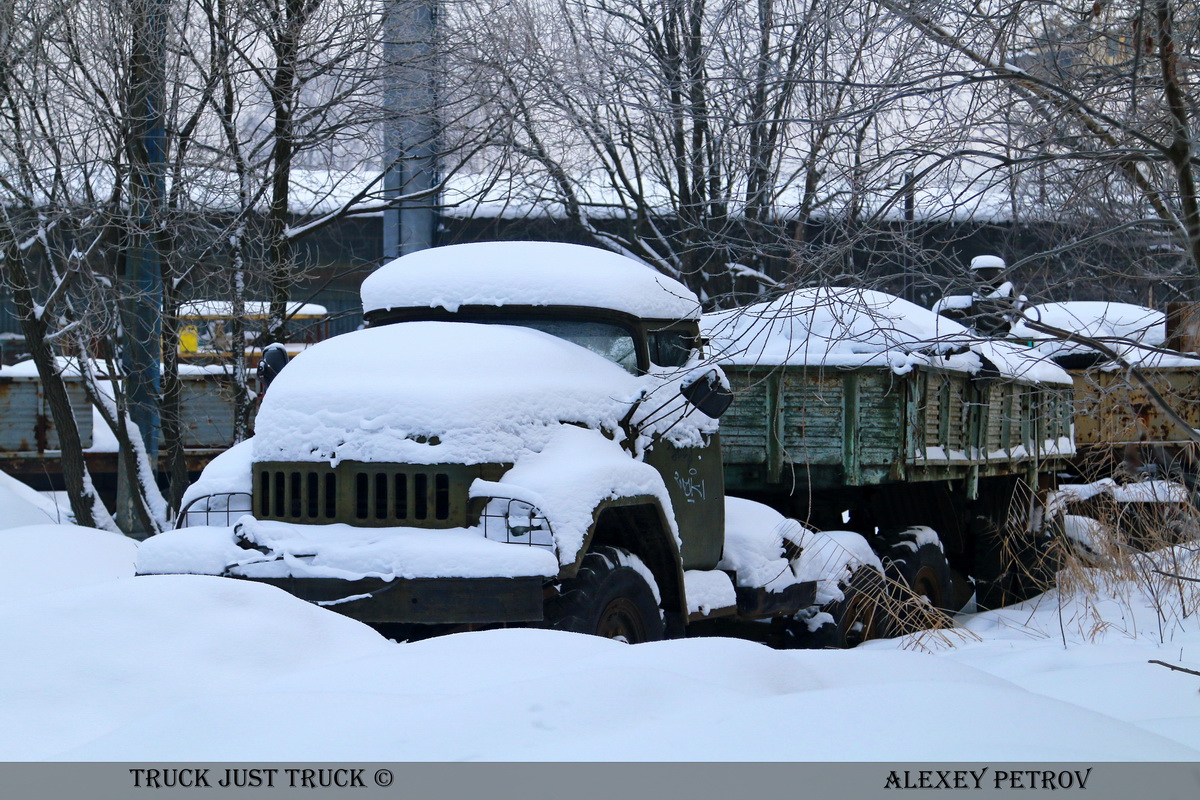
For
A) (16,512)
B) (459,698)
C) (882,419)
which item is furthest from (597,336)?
(16,512)

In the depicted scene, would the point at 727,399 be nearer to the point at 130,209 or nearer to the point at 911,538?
the point at 911,538

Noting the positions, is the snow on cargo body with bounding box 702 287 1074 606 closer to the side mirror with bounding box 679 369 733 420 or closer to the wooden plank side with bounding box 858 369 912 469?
the wooden plank side with bounding box 858 369 912 469

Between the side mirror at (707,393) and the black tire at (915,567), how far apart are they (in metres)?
2.45

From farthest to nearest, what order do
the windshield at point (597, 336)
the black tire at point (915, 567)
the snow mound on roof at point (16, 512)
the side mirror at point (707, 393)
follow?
1. the snow mound on roof at point (16, 512)
2. the black tire at point (915, 567)
3. the windshield at point (597, 336)
4. the side mirror at point (707, 393)

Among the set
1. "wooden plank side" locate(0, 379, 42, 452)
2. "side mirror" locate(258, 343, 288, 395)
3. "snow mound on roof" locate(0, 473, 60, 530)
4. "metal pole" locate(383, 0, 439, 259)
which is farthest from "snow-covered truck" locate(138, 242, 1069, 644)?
"wooden plank side" locate(0, 379, 42, 452)

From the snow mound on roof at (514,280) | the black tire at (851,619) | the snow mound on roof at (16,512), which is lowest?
the black tire at (851,619)

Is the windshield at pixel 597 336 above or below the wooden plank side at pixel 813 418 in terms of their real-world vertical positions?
above

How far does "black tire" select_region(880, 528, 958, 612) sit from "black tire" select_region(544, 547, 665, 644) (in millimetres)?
2798

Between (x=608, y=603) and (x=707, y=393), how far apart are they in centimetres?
127

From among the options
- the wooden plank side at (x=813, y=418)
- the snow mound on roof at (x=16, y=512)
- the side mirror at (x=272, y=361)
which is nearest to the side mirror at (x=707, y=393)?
the wooden plank side at (x=813, y=418)

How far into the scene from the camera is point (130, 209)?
350 inches

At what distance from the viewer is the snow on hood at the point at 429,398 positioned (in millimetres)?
5066
